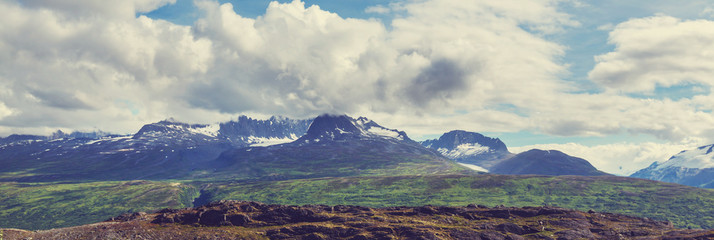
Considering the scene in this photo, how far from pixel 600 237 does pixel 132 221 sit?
203m

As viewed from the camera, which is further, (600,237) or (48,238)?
(600,237)

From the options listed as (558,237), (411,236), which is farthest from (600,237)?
(411,236)

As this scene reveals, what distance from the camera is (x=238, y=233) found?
18388cm

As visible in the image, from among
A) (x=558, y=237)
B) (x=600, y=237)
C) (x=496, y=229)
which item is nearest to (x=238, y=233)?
(x=496, y=229)

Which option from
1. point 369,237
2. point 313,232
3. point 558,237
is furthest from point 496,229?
point 313,232

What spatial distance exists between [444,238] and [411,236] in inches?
539

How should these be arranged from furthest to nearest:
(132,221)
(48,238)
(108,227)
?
(132,221) < (108,227) < (48,238)

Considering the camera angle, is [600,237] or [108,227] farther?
[600,237]

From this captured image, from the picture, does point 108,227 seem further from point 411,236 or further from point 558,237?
point 558,237

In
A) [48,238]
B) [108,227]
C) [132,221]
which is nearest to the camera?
[48,238]

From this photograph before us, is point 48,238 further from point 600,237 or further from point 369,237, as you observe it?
point 600,237

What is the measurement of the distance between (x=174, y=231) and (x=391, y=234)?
292 feet

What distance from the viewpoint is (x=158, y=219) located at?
19675 cm

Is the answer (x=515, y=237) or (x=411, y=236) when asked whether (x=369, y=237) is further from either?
(x=515, y=237)
